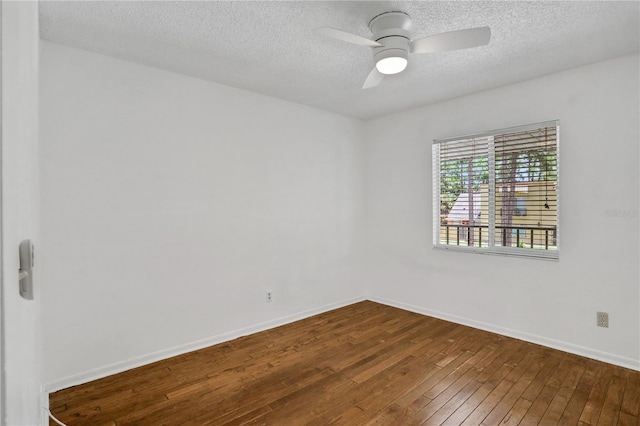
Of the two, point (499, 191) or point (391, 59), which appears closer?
point (391, 59)

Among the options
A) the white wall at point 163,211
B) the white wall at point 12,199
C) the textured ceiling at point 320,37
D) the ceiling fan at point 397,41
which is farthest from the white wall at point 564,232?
the white wall at point 12,199

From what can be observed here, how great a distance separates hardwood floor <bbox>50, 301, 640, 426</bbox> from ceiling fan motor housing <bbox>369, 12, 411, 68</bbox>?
232 cm

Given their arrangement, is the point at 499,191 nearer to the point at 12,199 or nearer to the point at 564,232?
the point at 564,232

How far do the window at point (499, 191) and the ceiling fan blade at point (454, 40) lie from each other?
1673mm

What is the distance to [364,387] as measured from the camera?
96.5 inches

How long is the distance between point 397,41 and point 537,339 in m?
2.99

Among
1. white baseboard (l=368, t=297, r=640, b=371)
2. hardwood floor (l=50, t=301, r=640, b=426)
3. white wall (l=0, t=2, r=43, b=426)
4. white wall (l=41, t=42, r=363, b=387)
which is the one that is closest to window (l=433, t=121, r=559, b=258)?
white baseboard (l=368, t=297, r=640, b=371)

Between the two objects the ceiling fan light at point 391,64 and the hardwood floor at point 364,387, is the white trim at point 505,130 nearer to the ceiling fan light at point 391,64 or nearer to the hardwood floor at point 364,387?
the ceiling fan light at point 391,64

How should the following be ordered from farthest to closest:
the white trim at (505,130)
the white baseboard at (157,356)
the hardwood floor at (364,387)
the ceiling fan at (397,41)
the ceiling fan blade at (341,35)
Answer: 1. the white trim at (505,130)
2. the white baseboard at (157,356)
3. the hardwood floor at (364,387)
4. the ceiling fan at (397,41)
5. the ceiling fan blade at (341,35)

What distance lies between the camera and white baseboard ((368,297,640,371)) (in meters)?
2.77

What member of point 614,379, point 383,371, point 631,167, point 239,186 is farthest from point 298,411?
point 631,167

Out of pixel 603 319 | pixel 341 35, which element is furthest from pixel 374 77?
pixel 603 319

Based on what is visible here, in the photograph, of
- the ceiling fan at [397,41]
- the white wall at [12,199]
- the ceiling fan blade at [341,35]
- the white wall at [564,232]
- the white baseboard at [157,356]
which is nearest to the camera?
the white wall at [12,199]

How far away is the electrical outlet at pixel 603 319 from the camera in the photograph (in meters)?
2.85
